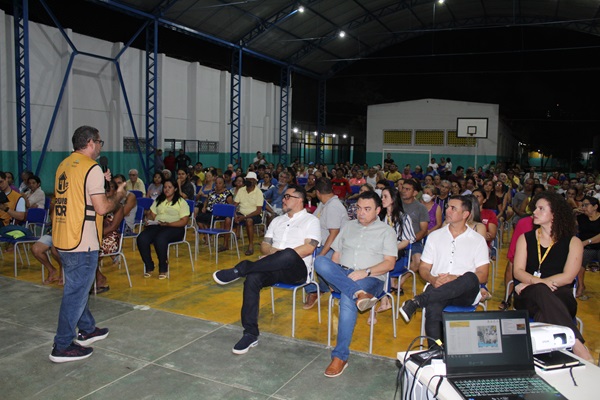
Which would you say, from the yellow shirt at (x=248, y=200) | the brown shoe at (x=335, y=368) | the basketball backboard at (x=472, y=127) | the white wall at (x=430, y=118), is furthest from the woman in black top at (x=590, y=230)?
the white wall at (x=430, y=118)

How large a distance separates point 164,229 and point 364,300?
10.9ft

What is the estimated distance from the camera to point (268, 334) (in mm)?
4324

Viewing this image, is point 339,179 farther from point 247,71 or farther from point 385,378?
point 247,71

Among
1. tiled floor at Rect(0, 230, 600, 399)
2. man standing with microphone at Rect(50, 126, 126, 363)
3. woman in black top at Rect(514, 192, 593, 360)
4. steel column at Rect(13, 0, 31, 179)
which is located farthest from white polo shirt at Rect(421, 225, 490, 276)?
steel column at Rect(13, 0, 31, 179)

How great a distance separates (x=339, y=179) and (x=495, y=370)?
8.76 m

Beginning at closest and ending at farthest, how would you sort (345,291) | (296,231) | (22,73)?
(345,291), (296,231), (22,73)

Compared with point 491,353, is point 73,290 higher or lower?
lower

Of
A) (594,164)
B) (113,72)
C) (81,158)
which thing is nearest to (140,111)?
(113,72)

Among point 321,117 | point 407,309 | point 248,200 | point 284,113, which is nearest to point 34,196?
point 248,200

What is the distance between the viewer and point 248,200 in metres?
7.93

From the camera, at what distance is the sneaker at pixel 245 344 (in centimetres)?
388

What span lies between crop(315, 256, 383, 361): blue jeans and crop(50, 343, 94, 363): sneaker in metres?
1.81

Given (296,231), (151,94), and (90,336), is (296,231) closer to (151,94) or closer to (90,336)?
(90,336)

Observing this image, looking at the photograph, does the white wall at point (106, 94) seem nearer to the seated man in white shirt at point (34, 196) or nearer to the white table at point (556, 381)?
the seated man in white shirt at point (34, 196)
